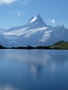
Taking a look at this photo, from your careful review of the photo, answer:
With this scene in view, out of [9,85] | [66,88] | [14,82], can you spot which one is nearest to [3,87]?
[9,85]

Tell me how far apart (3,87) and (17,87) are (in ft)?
7.61

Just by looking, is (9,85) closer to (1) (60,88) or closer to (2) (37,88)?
(2) (37,88)

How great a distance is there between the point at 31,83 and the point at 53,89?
6138 millimetres

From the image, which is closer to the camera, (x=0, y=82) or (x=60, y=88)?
(x=60, y=88)

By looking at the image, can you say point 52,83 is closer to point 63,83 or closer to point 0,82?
point 63,83

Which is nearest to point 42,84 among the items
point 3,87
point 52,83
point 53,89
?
point 52,83

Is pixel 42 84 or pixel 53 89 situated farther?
pixel 42 84

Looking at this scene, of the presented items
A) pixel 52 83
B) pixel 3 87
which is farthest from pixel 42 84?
pixel 3 87

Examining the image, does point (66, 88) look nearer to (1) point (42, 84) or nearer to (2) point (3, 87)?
(1) point (42, 84)

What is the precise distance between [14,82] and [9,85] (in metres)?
2.67

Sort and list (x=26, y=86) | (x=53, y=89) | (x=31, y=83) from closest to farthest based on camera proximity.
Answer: (x=53, y=89)
(x=26, y=86)
(x=31, y=83)

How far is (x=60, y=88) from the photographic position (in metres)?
35.2

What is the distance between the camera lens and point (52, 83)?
129ft

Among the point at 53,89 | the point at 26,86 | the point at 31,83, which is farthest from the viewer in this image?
the point at 31,83
